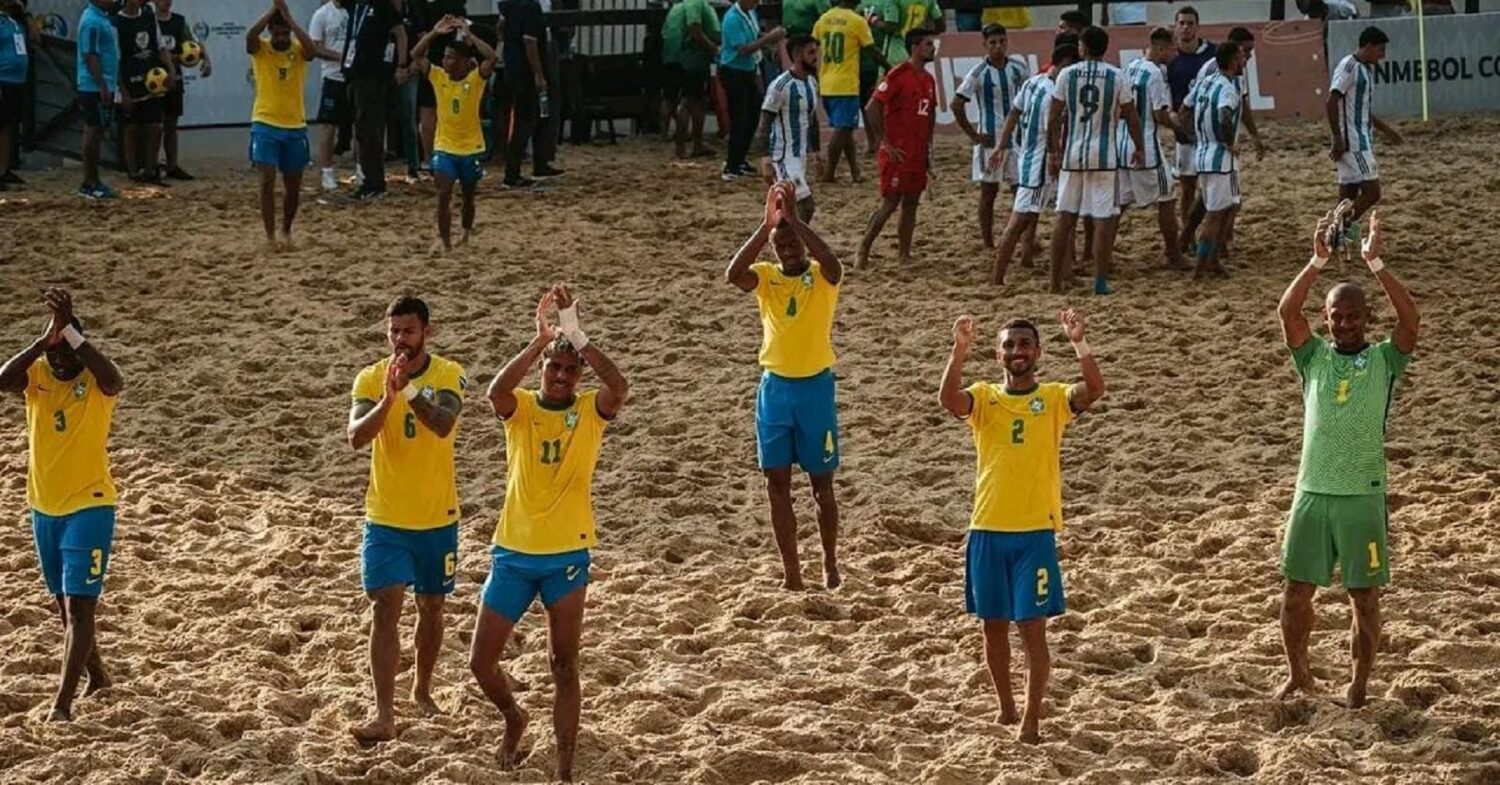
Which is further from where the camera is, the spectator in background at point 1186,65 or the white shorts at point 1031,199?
the spectator in background at point 1186,65

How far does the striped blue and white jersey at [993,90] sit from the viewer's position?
17219mm

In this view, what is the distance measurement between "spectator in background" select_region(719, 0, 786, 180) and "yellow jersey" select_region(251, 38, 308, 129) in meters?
4.77

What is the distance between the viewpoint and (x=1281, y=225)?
18.0 metres

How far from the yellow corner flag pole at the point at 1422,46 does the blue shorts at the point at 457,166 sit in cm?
985

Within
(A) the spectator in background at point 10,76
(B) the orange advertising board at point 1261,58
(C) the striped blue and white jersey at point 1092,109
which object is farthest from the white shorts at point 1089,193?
(A) the spectator in background at point 10,76

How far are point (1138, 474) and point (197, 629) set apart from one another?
16.8ft

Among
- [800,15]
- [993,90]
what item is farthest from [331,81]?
Result: [993,90]

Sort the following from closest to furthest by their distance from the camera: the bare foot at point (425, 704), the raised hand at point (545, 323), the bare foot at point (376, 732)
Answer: the raised hand at point (545, 323) → the bare foot at point (376, 732) → the bare foot at point (425, 704)

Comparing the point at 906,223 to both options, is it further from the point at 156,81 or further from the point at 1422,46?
the point at 1422,46

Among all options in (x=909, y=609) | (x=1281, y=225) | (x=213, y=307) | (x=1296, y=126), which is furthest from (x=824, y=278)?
(x=1296, y=126)

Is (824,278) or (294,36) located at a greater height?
(294,36)

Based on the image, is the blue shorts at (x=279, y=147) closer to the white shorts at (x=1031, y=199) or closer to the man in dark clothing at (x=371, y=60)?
the man in dark clothing at (x=371, y=60)

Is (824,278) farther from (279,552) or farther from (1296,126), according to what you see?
(1296,126)

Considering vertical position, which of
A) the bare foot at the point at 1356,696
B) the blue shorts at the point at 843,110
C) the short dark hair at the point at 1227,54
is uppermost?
the short dark hair at the point at 1227,54
